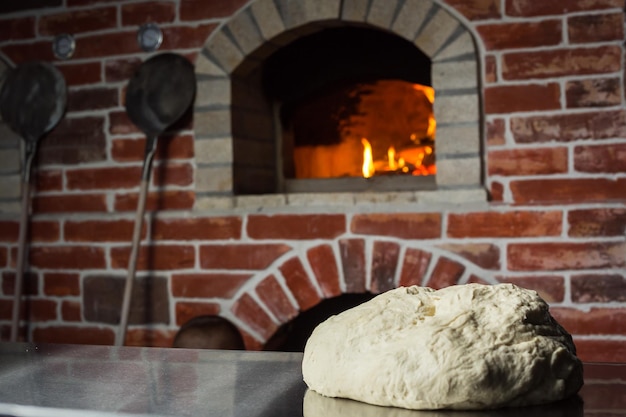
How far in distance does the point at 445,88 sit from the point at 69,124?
124cm

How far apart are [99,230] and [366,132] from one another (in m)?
0.92

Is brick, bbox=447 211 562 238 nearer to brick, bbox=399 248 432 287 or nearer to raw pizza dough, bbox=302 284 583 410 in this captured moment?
brick, bbox=399 248 432 287

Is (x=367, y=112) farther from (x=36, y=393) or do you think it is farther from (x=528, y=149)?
(x=36, y=393)

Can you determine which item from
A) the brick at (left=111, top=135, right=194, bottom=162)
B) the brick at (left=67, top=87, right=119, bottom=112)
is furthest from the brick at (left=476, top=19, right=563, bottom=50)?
the brick at (left=67, top=87, right=119, bottom=112)

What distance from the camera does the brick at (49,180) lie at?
242 cm

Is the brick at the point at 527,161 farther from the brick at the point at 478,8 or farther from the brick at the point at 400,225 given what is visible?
the brick at the point at 478,8

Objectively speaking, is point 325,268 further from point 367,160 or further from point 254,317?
point 367,160

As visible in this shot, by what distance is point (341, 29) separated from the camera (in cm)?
237

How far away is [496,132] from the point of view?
6.51 ft

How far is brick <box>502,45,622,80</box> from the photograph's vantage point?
1.90 m

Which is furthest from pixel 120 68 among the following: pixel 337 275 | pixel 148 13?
pixel 337 275

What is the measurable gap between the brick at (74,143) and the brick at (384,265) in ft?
3.13

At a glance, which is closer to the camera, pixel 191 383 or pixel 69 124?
pixel 191 383

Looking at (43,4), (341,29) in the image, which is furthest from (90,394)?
(43,4)
